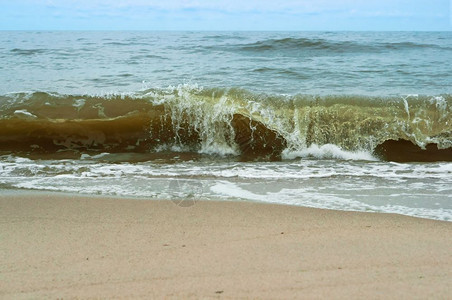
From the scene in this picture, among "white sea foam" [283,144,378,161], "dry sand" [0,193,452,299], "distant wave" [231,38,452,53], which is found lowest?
"white sea foam" [283,144,378,161]

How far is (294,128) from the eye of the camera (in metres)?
7.79

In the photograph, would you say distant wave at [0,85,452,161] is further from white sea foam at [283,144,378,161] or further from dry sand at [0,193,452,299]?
dry sand at [0,193,452,299]

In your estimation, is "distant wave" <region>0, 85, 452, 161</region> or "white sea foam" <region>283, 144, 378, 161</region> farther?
"distant wave" <region>0, 85, 452, 161</region>

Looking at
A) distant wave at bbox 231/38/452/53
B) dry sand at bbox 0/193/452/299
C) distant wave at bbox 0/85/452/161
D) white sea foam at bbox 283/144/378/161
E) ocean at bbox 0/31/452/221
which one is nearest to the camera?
dry sand at bbox 0/193/452/299

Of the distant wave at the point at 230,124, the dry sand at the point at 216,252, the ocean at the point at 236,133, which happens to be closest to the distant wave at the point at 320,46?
the ocean at the point at 236,133

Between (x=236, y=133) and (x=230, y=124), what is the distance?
0.29 meters

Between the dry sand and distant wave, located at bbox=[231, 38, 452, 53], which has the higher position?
distant wave, located at bbox=[231, 38, 452, 53]

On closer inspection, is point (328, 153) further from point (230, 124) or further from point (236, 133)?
point (230, 124)

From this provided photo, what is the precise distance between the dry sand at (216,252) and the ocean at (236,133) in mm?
534

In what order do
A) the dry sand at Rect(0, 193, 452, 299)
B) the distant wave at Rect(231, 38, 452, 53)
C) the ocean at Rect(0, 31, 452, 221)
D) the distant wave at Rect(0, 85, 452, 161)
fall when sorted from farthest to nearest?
1. the distant wave at Rect(231, 38, 452, 53)
2. the distant wave at Rect(0, 85, 452, 161)
3. the ocean at Rect(0, 31, 452, 221)
4. the dry sand at Rect(0, 193, 452, 299)

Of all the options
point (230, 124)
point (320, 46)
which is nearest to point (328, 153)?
point (230, 124)

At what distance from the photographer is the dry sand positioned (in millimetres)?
2660

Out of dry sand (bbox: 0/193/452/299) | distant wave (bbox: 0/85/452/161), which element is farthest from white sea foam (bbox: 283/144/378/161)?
dry sand (bbox: 0/193/452/299)

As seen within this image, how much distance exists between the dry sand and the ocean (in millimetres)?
534
